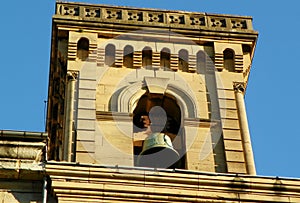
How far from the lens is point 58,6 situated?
31500mm

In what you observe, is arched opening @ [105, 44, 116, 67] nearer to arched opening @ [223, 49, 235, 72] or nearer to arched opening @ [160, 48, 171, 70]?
arched opening @ [160, 48, 171, 70]

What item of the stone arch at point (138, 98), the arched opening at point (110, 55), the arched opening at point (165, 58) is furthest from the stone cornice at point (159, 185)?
the arched opening at point (165, 58)

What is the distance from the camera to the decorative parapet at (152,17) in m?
31.0

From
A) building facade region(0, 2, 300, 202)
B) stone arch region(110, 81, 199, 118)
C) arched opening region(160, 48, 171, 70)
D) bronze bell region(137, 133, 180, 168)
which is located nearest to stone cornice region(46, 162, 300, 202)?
building facade region(0, 2, 300, 202)

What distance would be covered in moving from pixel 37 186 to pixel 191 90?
10.6m

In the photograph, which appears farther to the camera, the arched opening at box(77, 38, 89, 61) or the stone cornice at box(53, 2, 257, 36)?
the stone cornice at box(53, 2, 257, 36)

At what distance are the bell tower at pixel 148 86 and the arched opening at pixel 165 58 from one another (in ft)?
0.09

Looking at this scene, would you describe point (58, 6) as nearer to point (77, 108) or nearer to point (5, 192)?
point (77, 108)

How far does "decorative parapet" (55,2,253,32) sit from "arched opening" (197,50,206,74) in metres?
0.83

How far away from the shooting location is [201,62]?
1203 inches

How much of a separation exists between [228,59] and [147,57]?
7.50 ft

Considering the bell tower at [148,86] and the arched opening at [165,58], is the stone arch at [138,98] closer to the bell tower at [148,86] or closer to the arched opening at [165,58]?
the bell tower at [148,86]

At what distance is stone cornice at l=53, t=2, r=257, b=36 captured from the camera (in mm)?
30938

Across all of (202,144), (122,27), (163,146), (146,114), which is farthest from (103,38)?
(163,146)
